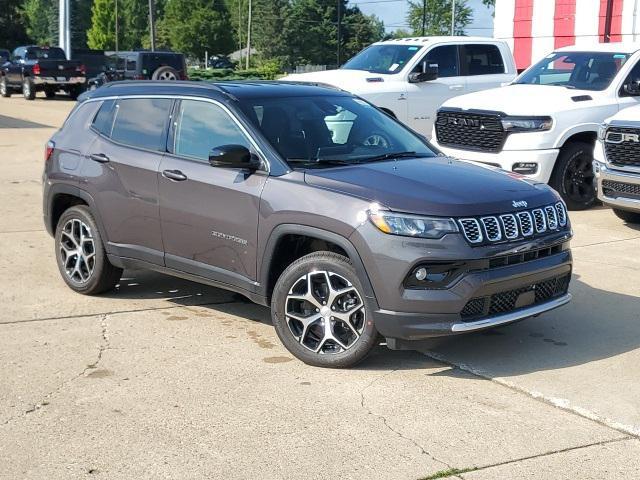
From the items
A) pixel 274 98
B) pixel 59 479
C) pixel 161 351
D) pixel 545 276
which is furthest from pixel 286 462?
pixel 274 98

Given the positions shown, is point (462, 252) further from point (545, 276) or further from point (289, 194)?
point (289, 194)

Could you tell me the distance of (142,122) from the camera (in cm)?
693

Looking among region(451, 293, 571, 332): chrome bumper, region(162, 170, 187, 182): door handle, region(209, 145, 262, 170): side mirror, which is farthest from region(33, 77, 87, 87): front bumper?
region(451, 293, 571, 332): chrome bumper

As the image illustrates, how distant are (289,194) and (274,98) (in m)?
1.02

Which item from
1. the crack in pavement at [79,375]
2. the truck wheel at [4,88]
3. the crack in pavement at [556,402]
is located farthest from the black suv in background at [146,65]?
the crack in pavement at [556,402]

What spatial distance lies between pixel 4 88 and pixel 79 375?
31.8 meters

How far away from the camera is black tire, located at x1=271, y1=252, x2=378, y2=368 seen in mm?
5492

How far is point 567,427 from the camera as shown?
4.77 metres

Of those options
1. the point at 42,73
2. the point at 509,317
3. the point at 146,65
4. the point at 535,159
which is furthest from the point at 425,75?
the point at 42,73

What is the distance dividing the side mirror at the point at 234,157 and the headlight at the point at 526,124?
5809 mm

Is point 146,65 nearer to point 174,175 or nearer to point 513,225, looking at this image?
point 174,175

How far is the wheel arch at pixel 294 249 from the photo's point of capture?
5414mm

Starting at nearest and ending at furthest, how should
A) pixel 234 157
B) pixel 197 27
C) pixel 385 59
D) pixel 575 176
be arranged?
pixel 234 157
pixel 575 176
pixel 385 59
pixel 197 27

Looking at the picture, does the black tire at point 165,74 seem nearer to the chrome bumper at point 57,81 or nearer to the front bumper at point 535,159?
the chrome bumper at point 57,81
